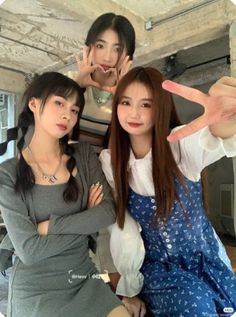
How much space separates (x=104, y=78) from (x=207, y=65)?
1.01 feet

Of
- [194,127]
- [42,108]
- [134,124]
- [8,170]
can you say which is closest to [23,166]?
[8,170]

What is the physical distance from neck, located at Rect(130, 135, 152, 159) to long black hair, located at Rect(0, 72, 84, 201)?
15 cm

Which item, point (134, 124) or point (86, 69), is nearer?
point (134, 124)

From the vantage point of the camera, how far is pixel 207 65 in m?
0.86

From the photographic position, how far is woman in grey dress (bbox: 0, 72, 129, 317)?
23.8 inches

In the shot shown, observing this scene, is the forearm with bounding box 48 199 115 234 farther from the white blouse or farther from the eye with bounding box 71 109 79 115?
the eye with bounding box 71 109 79 115

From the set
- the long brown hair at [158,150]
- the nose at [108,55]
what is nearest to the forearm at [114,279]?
the long brown hair at [158,150]

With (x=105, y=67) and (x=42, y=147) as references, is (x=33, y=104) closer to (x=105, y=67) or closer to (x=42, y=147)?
(x=42, y=147)

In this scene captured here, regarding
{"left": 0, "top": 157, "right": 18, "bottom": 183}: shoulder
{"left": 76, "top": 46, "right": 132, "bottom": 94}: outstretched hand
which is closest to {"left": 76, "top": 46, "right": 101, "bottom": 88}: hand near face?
{"left": 76, "top": 46, "right": 132, "bottom": 94}: outstretched hand

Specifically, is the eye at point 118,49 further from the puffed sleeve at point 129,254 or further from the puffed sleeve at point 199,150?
the puffed sleeve at point 129,254

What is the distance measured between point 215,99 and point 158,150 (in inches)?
8.3

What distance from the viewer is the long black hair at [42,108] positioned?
635mm

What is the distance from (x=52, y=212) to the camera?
63 centimetres

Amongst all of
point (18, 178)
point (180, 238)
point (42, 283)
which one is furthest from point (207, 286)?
point (18, 178)
